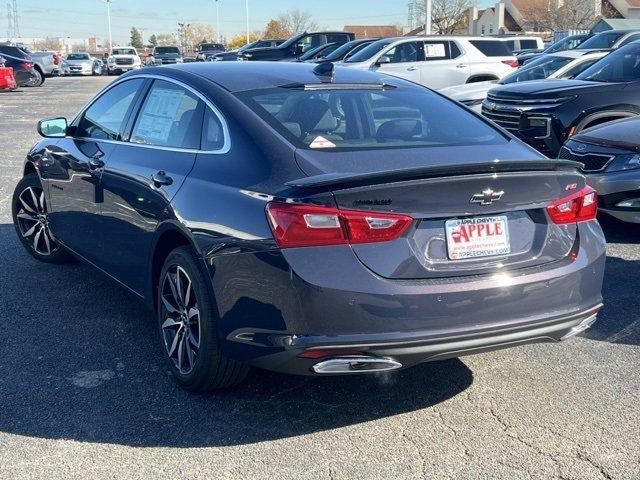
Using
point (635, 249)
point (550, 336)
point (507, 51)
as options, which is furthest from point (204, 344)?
point (507, 51)

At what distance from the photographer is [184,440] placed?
3.52 metres

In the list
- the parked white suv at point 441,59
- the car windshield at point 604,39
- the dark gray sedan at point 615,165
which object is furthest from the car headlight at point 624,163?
the parked white suv at point 441,59

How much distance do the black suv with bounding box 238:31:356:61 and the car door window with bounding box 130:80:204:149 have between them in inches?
1018

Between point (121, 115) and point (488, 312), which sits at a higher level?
point (121, 115)

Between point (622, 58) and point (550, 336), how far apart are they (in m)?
7.32

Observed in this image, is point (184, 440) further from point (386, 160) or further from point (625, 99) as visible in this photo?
point (625, 99)

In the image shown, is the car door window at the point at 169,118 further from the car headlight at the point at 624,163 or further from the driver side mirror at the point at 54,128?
the car headlight at the point at 624,163

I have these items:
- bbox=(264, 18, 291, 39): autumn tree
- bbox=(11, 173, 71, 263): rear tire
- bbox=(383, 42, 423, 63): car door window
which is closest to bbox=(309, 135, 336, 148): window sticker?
bbox=(11, 173, 71, 263): rear tire

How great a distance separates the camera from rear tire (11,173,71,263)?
6.25 meters

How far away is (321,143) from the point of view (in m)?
3.79

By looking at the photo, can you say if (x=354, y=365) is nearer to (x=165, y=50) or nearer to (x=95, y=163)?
(x=95, y=163)

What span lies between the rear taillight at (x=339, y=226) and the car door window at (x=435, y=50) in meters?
16.6

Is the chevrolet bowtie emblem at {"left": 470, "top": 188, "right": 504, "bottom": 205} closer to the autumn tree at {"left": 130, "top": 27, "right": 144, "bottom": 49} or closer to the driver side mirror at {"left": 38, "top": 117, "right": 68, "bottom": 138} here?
the driver side mirror at {"left": 38, "top": 117, "right": 68, "bottom": 138}

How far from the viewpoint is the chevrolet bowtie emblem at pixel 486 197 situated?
3.35m
